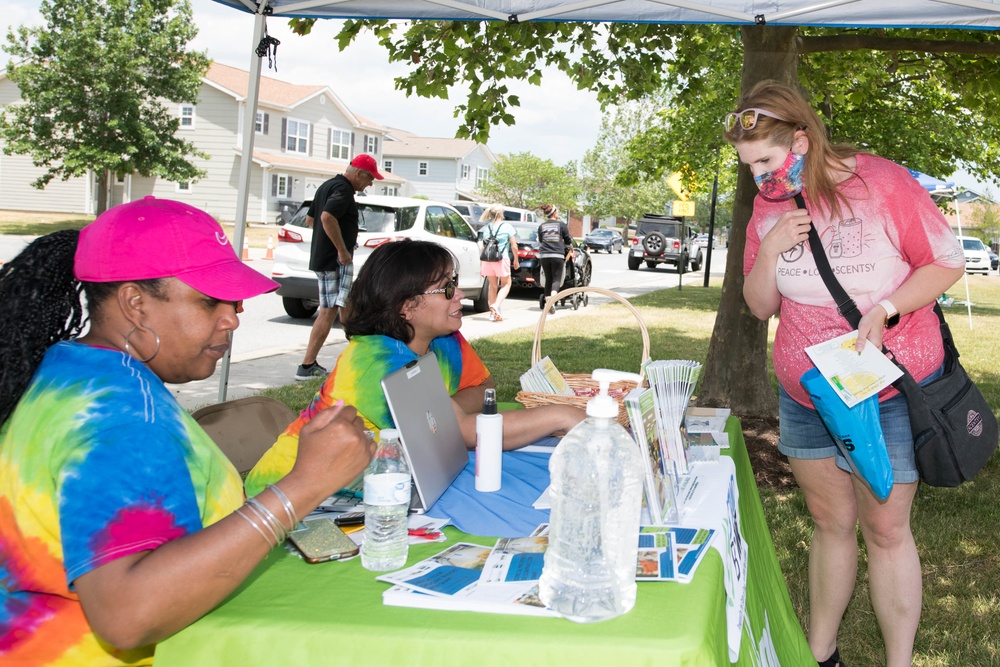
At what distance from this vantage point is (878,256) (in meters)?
2.68

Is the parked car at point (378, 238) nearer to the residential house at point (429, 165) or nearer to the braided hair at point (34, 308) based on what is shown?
the braided hair at point (34, 308)

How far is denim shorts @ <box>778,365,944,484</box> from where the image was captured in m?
2.71

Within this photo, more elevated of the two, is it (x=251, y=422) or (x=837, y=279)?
(x=837, y=279)

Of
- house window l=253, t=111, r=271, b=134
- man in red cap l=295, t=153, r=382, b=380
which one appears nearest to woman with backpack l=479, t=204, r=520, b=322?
man in red cap l=295, t=153, r=382, b=380

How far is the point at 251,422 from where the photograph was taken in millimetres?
3049

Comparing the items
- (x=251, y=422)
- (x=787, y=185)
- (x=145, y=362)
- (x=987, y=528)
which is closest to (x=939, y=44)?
(x=987, y=528)

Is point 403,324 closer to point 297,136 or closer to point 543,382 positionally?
point 543,382

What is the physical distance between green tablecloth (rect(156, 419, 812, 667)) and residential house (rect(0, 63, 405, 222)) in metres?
37.9

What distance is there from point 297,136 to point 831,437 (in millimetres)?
43250

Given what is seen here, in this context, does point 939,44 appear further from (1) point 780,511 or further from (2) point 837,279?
(2) point 837,279

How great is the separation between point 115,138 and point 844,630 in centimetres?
3335

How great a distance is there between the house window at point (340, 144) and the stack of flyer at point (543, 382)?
148 ft

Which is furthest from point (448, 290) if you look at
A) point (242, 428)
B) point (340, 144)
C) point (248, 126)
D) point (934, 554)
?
point (340, 144)

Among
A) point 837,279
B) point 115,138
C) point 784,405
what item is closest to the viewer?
point 837,279
